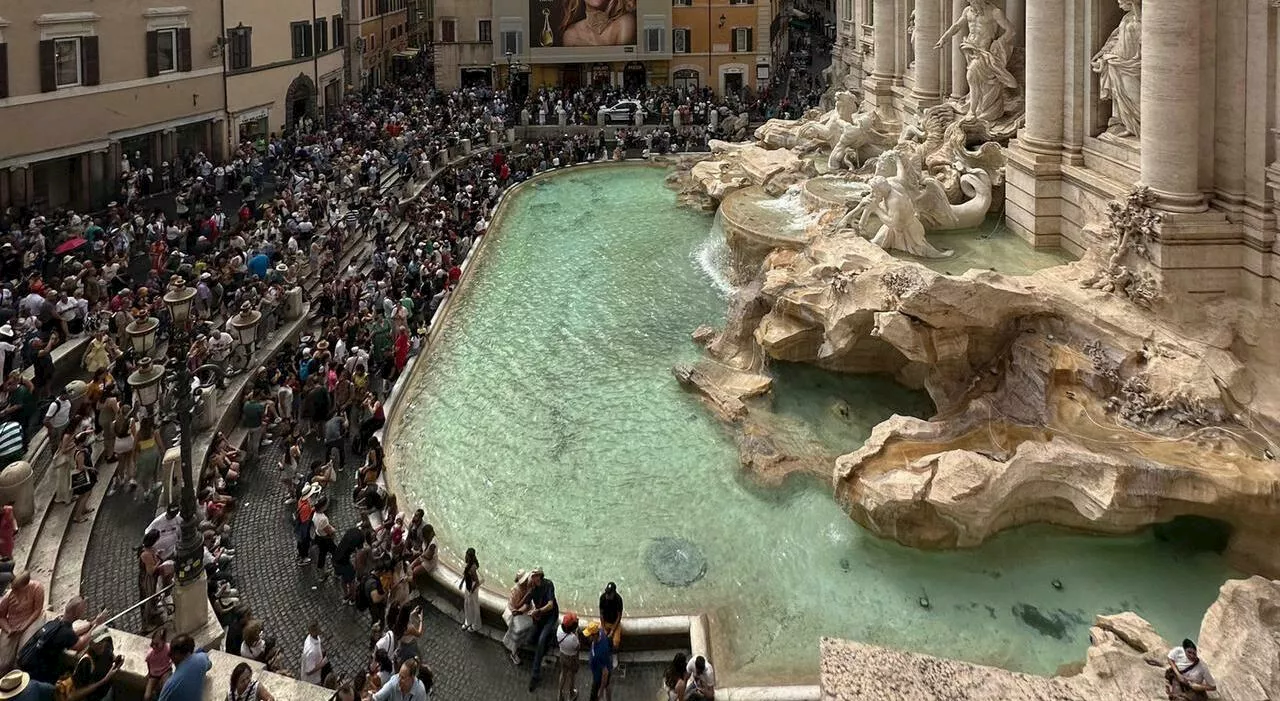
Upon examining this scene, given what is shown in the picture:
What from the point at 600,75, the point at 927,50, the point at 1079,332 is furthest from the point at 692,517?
the point at 600,75

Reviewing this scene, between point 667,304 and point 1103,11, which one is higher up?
point 1103,11

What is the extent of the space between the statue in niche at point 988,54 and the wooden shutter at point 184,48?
834 inches

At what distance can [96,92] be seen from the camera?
884 inches

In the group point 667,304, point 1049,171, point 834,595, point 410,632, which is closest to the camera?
point 410,632

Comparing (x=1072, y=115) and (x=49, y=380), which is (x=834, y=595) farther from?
(x=49, y=380)

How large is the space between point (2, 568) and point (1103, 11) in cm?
1534

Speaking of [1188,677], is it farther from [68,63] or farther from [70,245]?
[68,63]

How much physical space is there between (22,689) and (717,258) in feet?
48.0

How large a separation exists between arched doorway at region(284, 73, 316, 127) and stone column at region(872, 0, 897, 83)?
20.5 meters

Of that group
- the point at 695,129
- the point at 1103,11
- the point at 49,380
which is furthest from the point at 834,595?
the point at 695,129

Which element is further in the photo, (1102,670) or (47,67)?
(47,67)

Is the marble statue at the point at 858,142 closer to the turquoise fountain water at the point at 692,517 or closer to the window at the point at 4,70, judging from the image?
the turquoise fountain water at the point at 692,517

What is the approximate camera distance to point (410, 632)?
805cm

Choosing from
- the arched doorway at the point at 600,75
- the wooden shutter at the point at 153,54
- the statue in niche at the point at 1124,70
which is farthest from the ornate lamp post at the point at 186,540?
the arched doorway at the point at 600,75
